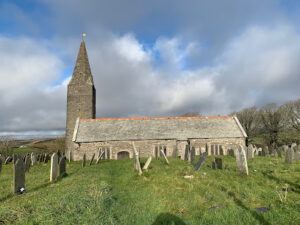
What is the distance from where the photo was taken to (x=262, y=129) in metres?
34.6

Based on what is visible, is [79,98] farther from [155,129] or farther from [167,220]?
[167,220]

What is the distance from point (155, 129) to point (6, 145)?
20892 mm

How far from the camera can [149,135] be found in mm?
20391

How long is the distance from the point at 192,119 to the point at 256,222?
2001 centimetres

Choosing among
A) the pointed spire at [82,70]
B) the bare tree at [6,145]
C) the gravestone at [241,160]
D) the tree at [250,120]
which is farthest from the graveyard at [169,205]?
the tree at [250,120]

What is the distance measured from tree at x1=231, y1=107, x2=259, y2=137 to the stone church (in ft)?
53.2

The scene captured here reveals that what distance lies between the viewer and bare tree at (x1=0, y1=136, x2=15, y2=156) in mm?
23922

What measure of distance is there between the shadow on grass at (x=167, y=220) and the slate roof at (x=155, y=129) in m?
15.7

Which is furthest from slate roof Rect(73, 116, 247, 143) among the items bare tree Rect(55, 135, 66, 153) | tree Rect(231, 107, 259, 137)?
bare tree Rect(55, 135, 66, 153)

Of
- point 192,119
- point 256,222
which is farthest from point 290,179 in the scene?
point 192,119

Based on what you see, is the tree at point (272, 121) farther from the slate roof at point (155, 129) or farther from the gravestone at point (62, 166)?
the gravestone at point (62, 166)

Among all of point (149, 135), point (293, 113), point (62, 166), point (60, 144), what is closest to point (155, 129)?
point (149, 135)

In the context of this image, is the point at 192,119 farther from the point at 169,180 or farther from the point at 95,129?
the point at 169,180

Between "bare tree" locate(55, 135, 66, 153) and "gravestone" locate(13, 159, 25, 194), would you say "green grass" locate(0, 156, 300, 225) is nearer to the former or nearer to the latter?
"gravestone" locate(13, 159, 25, 194)
